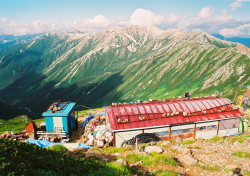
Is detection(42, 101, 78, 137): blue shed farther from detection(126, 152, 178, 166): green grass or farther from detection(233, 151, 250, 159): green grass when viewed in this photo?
detection(233, 151, 250, 159): green grass

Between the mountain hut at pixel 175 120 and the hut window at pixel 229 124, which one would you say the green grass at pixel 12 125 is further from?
the hut window at pixel 229 124

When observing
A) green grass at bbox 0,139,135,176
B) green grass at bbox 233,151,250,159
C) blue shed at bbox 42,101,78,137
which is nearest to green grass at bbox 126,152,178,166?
green grass at bbox 0,139,135,176

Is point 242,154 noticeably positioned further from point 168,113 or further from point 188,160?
point 168,113

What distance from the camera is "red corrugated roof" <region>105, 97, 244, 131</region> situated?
30.4 metres

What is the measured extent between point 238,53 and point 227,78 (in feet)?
108

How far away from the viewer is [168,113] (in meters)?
31.9

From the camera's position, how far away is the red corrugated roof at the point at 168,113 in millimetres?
30406

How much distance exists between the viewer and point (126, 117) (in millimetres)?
31516

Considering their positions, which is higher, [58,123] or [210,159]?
[58,123]

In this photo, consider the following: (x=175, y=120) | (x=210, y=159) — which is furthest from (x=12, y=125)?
(x=210, y=159)

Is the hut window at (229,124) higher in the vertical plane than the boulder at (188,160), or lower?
lower

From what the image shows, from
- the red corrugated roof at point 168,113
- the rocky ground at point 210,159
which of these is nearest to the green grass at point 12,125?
the red corrugated roof at point 168,113

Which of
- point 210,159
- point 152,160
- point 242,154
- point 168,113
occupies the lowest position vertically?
point 242,154

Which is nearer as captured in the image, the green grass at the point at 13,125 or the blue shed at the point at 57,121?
the blue shed at the point at 57,121
